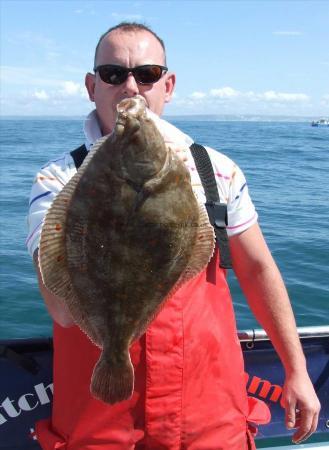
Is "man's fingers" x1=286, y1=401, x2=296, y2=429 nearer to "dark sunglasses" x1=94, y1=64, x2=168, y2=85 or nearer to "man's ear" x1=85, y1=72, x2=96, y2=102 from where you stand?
"dark sunglasses" x1=94, y1=64, x2=168, y2=85

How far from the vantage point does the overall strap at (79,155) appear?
8.61ft

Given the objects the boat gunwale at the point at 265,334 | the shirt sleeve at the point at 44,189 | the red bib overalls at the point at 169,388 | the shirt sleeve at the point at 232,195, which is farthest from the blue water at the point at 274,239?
the shirt sleeve at the point at 44,189

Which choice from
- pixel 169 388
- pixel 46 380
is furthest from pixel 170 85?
pixel 46 380

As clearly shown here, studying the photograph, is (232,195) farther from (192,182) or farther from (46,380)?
(46,380)

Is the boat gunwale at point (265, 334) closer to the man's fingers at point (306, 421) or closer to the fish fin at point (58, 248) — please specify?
the man's fingers at point (306, 421)

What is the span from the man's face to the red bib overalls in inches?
36.8

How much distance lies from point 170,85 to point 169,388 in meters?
1.68

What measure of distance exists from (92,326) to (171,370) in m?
0.60

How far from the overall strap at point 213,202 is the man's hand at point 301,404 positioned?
2.56 ft

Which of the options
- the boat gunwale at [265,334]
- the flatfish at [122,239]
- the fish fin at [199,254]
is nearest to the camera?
the flatfish at [122,239]

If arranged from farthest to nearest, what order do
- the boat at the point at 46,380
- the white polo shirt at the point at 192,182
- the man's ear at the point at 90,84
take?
the boat at the point at 46,380
the man's ear at the point at 90,84
the white polo shirt at the point at 192,182

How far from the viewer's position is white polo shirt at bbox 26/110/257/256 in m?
2.50

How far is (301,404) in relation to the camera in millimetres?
2910

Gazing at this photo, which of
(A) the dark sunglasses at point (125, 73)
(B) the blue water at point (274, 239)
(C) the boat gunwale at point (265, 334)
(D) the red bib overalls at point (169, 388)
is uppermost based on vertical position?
(A) the dark sunglasses at point (125, 73)
